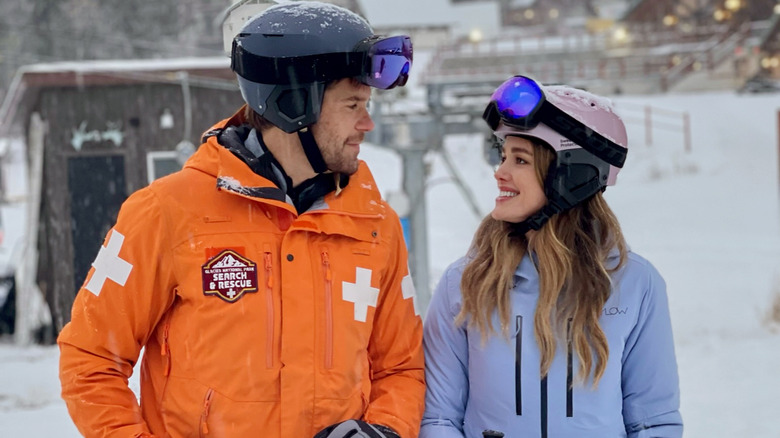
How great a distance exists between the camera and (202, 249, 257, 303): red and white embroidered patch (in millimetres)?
2285

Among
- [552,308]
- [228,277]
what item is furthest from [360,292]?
[552,308]

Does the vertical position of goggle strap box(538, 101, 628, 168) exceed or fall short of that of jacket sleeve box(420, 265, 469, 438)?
it exceeds it

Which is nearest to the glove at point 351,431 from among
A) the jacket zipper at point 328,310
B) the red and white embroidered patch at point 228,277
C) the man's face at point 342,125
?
the jacket zipper at point 328,310

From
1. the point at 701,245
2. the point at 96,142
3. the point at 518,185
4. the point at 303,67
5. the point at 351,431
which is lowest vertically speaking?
the point at 701,245

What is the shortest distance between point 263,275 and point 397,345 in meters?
0.50

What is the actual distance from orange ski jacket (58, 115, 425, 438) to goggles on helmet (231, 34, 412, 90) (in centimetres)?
26

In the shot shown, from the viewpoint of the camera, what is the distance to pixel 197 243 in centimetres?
230

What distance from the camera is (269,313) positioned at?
90.7 inches

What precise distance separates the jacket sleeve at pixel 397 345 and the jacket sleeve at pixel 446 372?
0.05 metres

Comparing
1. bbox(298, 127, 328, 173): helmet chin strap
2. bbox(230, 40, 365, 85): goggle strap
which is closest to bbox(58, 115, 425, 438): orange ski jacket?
bbox(298, 127, 328, 173): helmet chin strap

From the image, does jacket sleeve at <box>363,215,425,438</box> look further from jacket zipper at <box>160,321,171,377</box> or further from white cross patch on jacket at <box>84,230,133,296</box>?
white cross patch on jacket at <box>84,230,133,296</box>

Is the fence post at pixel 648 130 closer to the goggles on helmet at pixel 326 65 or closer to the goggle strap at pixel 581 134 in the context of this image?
the goggle strap at pixel 581 134

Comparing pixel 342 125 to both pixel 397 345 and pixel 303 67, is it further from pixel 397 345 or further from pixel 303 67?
pixel 397 345

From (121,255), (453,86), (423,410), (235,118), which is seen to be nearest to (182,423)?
(121,255)
